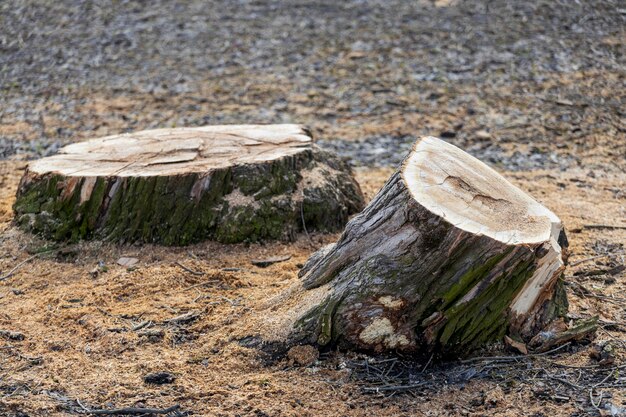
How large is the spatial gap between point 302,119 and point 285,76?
1006 millimetres

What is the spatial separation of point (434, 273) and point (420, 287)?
0.30ft

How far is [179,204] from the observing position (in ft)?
15.4

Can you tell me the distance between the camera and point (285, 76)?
323 inches

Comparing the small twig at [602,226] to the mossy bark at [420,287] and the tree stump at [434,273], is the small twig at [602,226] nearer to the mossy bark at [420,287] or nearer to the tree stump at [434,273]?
the tree stump at [434,273]

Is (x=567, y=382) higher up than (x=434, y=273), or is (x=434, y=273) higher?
(x=434, y=273)

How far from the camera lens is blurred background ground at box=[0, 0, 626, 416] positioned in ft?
11.1

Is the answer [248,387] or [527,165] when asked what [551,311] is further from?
[527,165]

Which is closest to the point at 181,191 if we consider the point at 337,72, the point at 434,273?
the point at 434,273

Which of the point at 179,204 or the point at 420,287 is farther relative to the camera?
the point at 179,204

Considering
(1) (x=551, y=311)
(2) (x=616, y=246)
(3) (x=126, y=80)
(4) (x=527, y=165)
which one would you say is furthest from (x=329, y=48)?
(1) (x=551, y=311)

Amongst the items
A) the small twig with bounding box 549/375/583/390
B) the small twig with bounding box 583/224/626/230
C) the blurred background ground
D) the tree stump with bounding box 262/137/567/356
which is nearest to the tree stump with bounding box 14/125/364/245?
the blurred background ground

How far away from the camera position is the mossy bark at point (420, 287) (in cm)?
338

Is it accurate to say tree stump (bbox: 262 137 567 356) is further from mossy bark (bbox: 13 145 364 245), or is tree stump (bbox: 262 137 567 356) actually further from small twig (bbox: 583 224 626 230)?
small twig (bbox: 583 224 626 230)

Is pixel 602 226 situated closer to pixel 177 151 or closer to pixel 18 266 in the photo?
pixel 177 151
